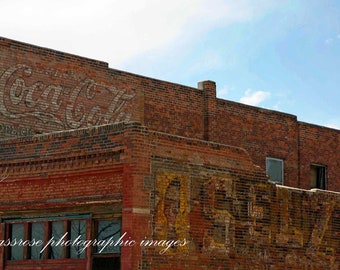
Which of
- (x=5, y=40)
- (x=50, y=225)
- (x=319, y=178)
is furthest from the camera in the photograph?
(x=319, y=178)

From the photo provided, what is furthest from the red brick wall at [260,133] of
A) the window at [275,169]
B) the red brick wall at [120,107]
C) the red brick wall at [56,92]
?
the red brick wall at [56,92]

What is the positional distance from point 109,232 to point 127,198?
3.78ft

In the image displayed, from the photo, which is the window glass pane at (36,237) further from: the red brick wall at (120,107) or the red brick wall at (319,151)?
the red brick wall at (319,151)

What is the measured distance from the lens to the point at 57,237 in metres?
18.0

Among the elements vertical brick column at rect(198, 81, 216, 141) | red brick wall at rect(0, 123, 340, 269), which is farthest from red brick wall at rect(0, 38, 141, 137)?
red brick wall at rect(0, 123, 340, 269)

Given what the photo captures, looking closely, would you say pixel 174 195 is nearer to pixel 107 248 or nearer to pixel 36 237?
pixel 107 248

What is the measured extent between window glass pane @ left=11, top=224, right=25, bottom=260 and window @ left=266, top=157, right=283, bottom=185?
41.2 feet

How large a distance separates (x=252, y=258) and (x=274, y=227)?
3.62 ft

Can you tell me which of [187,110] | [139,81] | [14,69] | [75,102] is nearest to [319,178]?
[187,110]

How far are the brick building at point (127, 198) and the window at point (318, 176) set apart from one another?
390 inches

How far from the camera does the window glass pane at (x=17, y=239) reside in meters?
18.5

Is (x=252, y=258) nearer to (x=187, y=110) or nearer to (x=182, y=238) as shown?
(x=182, y=238)

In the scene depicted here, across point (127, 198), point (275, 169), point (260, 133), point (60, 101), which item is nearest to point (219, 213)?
point (127, 198)

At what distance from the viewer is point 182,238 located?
666 inches
